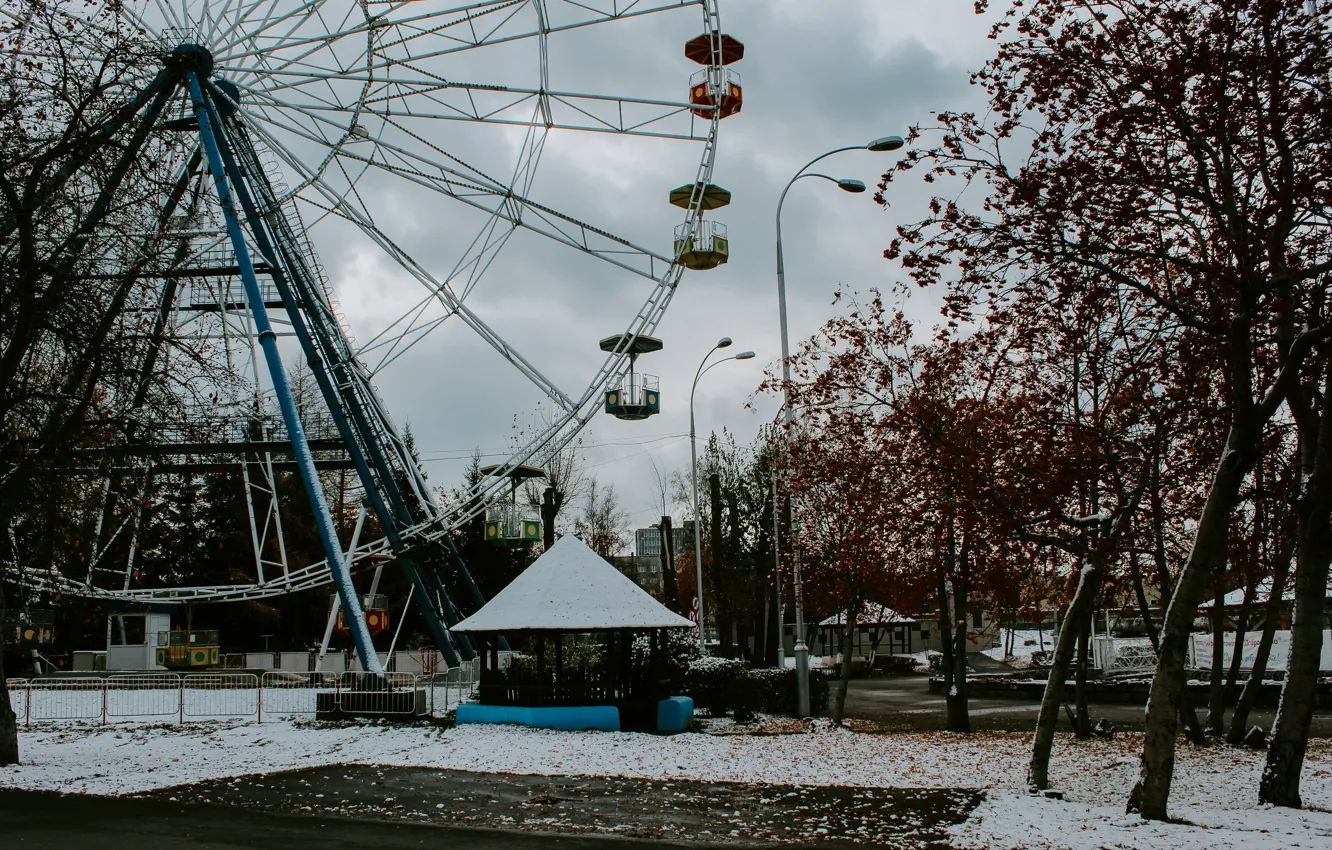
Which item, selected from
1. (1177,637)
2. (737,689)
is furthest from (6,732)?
(1177,637)

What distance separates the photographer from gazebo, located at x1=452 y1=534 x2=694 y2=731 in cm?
2184

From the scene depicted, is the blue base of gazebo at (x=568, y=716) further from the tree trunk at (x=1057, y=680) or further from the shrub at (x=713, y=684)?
the tree trunk at (x=1057, y=680)

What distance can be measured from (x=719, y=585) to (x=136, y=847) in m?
33.8

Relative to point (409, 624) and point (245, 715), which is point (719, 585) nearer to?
point (409, 624)

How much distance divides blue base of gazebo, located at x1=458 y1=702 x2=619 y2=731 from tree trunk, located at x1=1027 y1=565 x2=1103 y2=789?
9481 mm

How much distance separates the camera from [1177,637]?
37.9 feet

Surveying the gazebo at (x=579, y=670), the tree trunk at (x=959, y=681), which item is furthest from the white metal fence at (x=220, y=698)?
the tree trunk at (x=959, y=681)

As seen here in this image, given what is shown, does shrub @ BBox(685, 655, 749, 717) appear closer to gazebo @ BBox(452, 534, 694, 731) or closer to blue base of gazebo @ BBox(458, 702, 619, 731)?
gazebo @ BBox(452, 534, 694, 731)

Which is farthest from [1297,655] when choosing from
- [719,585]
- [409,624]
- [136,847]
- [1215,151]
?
[409,624]

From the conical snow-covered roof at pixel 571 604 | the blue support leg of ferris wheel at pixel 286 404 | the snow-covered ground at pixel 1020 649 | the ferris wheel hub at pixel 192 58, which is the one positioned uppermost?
the ferris wheel hub at pixel 192 58

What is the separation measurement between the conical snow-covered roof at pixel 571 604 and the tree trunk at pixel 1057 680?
9.15m

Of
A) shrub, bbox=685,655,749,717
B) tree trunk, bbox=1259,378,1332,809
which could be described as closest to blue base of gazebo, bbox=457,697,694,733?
shrub, bbox=685,655,749,717

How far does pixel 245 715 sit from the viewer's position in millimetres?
24906

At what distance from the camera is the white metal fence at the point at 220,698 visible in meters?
23.4
